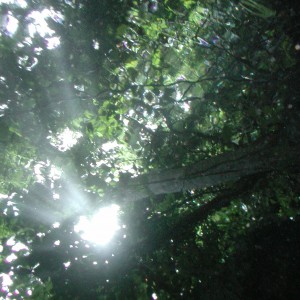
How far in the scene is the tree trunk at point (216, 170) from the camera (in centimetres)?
363

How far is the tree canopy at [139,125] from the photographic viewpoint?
330cm

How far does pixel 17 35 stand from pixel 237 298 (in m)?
4.54

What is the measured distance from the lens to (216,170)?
12.3ft

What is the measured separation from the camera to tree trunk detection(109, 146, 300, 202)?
363cm

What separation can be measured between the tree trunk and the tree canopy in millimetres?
16

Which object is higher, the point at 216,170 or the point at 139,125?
the point at 139,125

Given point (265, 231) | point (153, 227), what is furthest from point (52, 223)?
point (265, 231)

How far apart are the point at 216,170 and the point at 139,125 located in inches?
60.8

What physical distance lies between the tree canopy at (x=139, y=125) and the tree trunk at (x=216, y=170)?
0.05 feet

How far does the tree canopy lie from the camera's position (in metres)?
3.30

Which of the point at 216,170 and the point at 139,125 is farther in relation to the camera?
the point at 139,125

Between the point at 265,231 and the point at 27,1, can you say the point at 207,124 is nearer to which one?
the point at 265,231

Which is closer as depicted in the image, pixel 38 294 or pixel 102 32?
pixel 38 294

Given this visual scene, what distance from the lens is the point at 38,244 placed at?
3.14m
